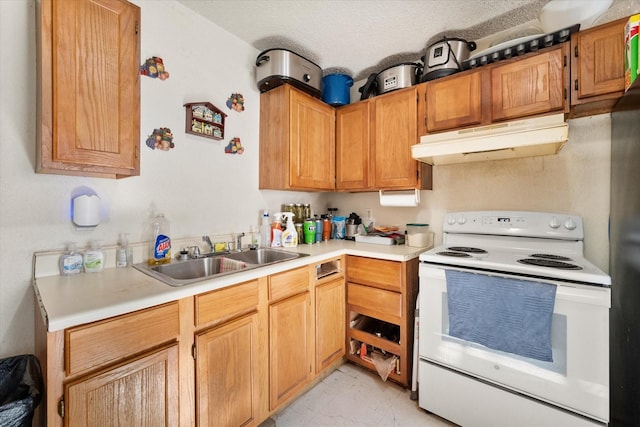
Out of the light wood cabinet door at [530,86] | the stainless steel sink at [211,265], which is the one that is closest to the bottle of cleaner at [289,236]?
the stainless steel sink at [211,265]

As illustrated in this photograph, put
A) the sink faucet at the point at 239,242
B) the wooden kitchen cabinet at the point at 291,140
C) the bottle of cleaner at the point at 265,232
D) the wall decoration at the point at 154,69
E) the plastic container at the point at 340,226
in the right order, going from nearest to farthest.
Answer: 1. the wall decoration at the point at 154,69
2. the sink faucet at the point at 239,242
3. the wooden kitchen cabinet at the point at 291,140
4. the bottle of cleaner at the point at 265,232
5. the plastic container at the point at 340,226

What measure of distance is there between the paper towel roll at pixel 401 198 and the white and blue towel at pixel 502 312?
2.45 feet

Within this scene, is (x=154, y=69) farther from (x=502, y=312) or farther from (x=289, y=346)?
(x=502, y=312)

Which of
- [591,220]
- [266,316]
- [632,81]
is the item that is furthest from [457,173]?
[266,316]

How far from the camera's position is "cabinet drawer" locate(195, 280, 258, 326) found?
1.12 meters

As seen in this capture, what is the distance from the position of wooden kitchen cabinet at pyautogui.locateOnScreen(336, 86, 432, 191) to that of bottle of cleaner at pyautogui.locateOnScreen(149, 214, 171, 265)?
1.42 m

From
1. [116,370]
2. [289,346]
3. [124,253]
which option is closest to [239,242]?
[124,253]

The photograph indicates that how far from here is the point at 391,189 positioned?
2.12 meters

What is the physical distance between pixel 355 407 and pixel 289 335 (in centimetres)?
64

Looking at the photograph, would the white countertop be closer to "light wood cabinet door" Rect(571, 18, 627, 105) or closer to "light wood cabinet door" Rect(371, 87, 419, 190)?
"light wood cabinet door" Rect(371, 87, 419, 190)

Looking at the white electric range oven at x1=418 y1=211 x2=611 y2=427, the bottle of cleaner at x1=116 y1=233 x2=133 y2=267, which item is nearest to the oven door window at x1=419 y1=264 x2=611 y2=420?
the white electric range oven at x1=418 y1=211 x2=611 y2=427

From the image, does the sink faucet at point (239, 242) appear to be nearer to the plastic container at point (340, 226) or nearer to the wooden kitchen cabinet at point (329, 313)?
the wooden kitchen cabinet at point (329, 313)

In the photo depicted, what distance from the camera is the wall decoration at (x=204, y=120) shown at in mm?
1648

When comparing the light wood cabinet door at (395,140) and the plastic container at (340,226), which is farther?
the plastic container at (340,226)
